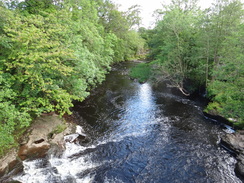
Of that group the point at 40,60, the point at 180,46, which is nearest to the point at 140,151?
the point at 40,60

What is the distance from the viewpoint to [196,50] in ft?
63.2

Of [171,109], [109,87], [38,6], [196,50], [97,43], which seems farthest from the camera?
[109,87]

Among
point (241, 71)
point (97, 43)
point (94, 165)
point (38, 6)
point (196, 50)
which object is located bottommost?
point (94, 165)

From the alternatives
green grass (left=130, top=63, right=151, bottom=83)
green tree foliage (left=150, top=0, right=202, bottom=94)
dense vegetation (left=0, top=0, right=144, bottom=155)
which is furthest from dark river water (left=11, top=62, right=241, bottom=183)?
green grass (left=130, top=63, right=151, bottom=83)

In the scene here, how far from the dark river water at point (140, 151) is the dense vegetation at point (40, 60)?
273cm

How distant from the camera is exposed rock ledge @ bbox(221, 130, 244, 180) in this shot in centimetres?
838

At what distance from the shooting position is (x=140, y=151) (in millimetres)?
10125

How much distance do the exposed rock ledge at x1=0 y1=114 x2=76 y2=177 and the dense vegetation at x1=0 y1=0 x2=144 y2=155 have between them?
629mm

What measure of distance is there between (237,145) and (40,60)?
14.0 metres

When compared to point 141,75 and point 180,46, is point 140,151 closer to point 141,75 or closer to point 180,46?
point 180,46

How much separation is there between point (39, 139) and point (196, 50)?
1976cm

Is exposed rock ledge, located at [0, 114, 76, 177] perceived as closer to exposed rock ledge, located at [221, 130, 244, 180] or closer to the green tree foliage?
exposed rock ledge, located at [221, 130, 244, 180]

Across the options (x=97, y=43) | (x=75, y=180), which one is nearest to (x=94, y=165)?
(x=75, y=180)

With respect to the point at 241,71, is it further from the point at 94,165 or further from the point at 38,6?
the point at 38,6
